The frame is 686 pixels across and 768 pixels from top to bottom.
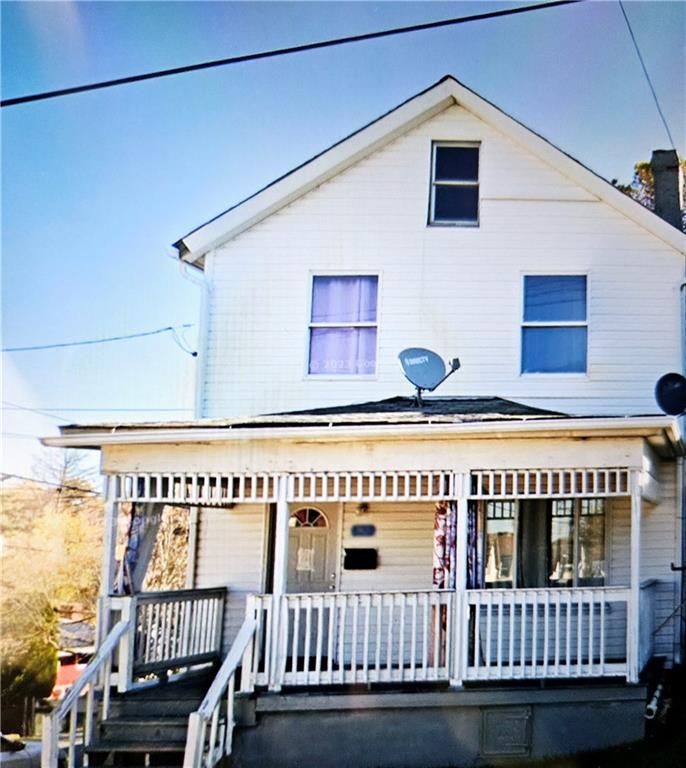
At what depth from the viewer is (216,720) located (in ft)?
27.9

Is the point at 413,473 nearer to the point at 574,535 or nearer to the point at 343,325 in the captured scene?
the point at 574,535

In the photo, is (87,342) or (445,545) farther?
(87,342)

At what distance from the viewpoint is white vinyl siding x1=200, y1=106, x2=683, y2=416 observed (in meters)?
12.5

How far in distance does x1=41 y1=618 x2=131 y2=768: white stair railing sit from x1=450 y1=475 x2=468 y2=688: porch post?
130 inches

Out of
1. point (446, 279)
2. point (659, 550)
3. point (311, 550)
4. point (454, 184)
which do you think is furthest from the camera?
point (454, 184)

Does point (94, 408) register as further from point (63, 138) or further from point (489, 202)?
point (489, 202)

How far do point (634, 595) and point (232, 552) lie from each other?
511 cm

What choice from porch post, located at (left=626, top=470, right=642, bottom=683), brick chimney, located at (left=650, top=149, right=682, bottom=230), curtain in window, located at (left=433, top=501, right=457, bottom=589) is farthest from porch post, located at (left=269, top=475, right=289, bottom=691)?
brick chimney, located at (left=650, top=149, right=682, bottom=230)

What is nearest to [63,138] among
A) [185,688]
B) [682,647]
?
[185,688]

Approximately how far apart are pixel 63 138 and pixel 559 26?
27.1 feet

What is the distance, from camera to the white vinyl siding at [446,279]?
1253cm

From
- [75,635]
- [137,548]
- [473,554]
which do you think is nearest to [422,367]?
[473,554]

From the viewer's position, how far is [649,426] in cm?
932

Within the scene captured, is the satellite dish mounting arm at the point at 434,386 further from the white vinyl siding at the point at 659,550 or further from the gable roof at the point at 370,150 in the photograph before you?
the gable roof at the point at 370,150
